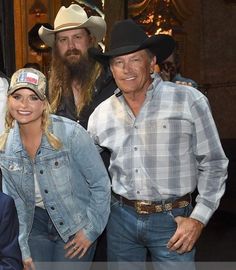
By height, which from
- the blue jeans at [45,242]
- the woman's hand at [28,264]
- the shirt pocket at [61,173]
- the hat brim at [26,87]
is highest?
the hat brim at [26,87]

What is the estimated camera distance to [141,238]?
2.81 m

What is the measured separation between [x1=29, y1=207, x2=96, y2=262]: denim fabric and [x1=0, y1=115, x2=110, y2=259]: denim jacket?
50mm

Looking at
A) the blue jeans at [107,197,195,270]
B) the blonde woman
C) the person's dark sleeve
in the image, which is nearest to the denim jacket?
the blonde woman

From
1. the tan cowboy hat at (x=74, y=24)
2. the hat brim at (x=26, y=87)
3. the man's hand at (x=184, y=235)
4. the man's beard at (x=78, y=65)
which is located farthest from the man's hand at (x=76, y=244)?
the tan cowboy hat at (x=74, y=24)

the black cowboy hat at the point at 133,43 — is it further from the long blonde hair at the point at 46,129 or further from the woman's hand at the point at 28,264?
the woman's hand at the point at 28,264

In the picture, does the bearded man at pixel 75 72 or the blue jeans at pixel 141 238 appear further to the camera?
the bearded man at pixel 75 72

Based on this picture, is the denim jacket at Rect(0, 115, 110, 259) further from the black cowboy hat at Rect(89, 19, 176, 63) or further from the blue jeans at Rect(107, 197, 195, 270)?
the black cowboy hat at Rect(89, 19, 176, 63)

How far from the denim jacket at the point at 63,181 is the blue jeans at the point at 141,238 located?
0.12 metres

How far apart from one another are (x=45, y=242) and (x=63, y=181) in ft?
1.20

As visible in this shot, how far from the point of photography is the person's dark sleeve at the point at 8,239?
8.02 ft

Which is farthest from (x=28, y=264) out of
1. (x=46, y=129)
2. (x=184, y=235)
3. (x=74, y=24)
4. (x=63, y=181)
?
(x=74, y=24)

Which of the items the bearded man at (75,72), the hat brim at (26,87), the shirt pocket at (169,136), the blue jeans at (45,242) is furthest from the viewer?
the bearded man at (75,72)

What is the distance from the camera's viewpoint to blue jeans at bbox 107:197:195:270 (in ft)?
9.07

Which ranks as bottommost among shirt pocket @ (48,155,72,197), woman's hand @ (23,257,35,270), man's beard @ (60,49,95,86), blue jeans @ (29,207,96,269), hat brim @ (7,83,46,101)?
woman's hand @ (23,257,35,270)
